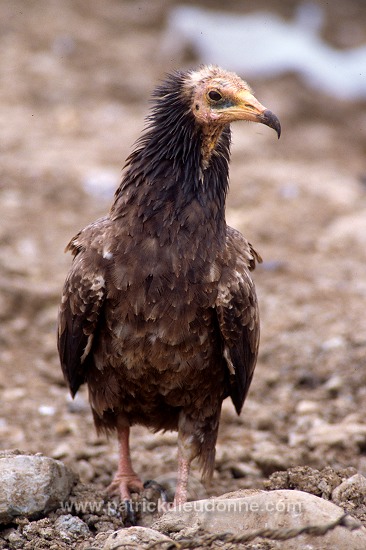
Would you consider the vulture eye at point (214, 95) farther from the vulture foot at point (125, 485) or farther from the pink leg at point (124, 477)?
the vulture foot at point (125, 485)

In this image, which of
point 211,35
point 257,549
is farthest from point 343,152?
point 257,549

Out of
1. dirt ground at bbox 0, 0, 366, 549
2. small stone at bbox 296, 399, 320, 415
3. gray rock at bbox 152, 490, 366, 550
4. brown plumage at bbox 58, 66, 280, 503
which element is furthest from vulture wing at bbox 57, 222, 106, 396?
small stone at bbox 296, 399, 320, 415

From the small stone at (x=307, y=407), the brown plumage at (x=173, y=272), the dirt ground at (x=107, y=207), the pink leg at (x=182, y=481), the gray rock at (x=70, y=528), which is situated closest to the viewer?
the gray rock at (x=70, y=528)

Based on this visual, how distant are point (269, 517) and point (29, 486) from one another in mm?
1292

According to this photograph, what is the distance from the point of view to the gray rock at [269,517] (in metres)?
3.79

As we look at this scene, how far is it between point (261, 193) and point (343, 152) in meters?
2.02

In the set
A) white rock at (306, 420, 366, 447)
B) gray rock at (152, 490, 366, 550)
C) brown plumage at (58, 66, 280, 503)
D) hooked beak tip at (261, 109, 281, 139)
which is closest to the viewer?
gray rock at (152, 490, 366, 550)

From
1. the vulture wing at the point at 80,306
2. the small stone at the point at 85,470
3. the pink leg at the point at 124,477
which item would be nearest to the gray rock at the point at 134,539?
the pink leg at the point at 124,477

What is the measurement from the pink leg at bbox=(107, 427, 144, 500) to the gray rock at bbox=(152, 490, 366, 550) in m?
1.07

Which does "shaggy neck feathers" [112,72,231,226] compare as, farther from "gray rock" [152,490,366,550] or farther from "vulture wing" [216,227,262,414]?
"gray rock" [152,490,366,550]

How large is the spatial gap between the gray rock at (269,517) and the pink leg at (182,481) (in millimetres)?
792

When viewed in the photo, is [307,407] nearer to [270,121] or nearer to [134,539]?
[270,121]

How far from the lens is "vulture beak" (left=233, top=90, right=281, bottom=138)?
15.2 ft

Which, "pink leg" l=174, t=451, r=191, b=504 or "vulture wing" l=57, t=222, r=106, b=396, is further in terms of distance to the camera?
"pink leg" l=174, t=451, r=191, b=504
